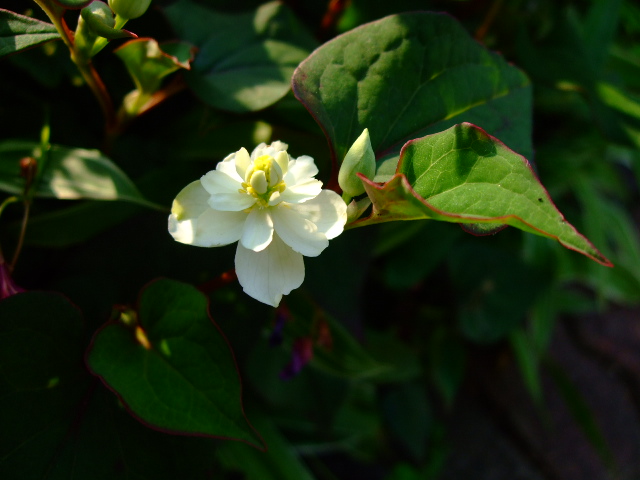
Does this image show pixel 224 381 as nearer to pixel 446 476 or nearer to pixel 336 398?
pixel 336 398

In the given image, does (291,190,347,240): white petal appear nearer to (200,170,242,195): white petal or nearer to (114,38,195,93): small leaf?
(200,170,242,195): white petal

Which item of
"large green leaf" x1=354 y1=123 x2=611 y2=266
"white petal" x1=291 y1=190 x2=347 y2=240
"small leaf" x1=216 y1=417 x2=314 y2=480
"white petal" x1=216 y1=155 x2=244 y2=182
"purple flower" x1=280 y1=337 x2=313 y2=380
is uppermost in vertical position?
"large green leaf" x1=354 y1=123 x2=611 y2=266

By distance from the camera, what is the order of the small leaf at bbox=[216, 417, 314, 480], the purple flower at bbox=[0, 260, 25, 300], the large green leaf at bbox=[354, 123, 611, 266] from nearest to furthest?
the large green leaf at bbox=[354, 123, 611, 266] < the purple flower at bbox=[0, 260, 25, 300] < the small leaf at bbox=[216, 417, 314, 480]

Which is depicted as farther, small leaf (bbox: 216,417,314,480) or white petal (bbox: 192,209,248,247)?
small leaf (bbox: 216,417,314,480)

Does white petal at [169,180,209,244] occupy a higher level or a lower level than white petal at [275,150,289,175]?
lower

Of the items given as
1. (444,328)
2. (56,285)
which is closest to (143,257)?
(56,285)

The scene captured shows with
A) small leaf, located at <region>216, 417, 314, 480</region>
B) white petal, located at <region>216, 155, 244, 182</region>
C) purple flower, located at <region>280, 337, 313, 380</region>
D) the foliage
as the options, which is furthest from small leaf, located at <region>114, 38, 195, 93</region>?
small leaf, located at <region>216, 417, 314, 480</region>

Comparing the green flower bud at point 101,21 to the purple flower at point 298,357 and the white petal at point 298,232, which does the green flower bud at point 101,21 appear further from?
the purple flower at point 298,357

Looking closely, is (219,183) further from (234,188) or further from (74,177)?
(74,177)
